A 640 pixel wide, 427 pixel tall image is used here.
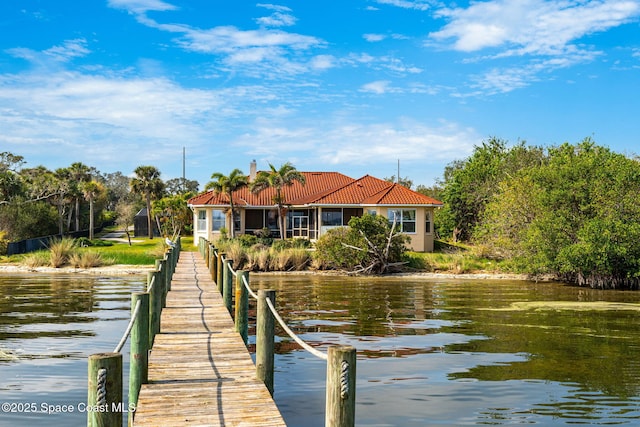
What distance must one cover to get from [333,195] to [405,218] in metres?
5.79

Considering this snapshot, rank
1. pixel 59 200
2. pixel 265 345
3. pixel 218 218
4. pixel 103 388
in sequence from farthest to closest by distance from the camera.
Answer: pixel 59 200, pixel 218 218, pixel 265 345, pixel 103 388

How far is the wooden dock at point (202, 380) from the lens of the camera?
7.66 m

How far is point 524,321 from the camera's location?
20.1 metres

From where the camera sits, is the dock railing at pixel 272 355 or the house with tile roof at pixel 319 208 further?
the house with tile roof at pixel 319 208

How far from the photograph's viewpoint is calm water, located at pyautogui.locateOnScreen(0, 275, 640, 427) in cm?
1069

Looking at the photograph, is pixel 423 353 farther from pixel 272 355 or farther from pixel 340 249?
pixel 340 249

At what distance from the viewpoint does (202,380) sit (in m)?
9.38

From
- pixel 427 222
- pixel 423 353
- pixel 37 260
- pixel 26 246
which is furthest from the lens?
pixel 26 246

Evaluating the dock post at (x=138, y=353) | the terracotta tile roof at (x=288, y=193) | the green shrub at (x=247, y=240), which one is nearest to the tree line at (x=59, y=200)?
the terracotta tile roof at (x=288, y=193)

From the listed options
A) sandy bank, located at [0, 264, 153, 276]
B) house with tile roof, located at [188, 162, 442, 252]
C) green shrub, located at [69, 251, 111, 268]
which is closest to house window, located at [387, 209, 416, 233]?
house with tile roof, located at [188, 162, 442, 252]

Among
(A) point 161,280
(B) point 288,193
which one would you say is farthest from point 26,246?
(A) point 161,280

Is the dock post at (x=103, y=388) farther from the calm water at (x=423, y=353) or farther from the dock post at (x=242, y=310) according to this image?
the dock post at (x=242, y=310)

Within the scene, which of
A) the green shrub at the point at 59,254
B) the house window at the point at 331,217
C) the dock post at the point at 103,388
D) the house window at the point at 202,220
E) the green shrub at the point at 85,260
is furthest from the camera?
the house window at the point at 202,220

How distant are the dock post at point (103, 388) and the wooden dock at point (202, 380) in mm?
1519
